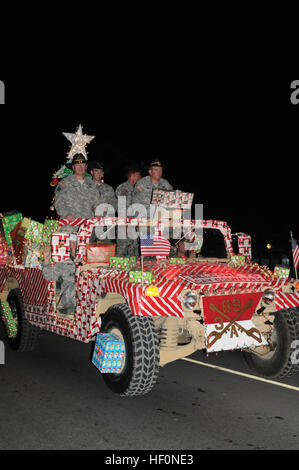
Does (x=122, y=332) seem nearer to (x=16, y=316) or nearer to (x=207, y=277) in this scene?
(x=207, y=277)

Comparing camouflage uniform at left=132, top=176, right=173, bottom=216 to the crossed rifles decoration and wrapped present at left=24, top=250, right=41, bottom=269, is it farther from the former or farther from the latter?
the crossed rifles decoration

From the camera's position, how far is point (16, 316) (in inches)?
304

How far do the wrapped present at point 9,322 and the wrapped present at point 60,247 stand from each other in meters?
1.97

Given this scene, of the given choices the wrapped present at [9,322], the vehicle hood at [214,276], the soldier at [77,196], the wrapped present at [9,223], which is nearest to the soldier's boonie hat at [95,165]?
the soldier at [77,196]

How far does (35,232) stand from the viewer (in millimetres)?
7125

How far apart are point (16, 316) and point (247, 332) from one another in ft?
12.7

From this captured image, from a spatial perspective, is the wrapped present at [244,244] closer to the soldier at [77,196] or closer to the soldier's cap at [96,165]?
the soldier at [77,196]

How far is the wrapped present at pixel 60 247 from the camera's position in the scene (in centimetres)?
617

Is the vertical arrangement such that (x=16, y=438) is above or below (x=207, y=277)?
below

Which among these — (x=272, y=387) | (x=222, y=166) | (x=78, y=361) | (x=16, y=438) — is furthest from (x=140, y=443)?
(x=222, y=166)

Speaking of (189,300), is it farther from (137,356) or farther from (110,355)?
(110,355)

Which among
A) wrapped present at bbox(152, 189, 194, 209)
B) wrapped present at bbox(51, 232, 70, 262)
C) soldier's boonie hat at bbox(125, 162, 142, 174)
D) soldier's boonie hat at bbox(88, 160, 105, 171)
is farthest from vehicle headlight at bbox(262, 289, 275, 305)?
soldier's boonie hat at bbox(88, 160, 105, 171)

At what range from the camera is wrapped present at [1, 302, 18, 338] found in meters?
7.66

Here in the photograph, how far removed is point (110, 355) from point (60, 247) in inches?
65.3
